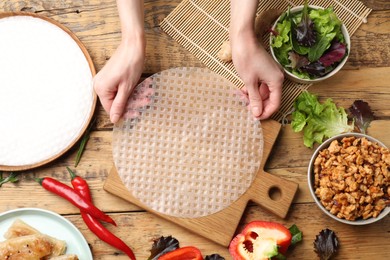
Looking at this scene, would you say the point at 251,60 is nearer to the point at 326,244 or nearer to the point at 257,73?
the point at 257,73

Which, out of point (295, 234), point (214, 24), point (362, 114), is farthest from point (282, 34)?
point (295, 234)

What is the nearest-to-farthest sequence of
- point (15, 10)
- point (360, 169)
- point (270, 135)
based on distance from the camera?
1. point (360, 169)
2. point (270, 135)
3. point (15, 10)

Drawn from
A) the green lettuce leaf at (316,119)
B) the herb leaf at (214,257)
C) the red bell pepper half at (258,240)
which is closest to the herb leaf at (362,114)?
the green lettuce leaf at (316,119)

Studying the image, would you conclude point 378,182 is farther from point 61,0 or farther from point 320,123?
point 61,0

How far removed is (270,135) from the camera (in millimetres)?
1516

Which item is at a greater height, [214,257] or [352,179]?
[352,179]

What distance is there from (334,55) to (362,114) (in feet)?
0.63

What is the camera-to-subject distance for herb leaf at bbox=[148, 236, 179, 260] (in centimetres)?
146

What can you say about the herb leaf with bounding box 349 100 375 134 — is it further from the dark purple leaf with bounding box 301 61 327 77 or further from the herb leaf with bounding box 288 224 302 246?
the herb leaf with bounding box 288 224 302 246

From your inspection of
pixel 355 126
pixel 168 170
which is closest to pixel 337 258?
pixel 355 126

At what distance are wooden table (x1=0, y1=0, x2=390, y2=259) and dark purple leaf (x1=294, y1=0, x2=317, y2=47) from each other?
0.16 metres

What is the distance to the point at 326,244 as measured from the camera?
148cm

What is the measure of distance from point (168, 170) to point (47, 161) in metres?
0.33

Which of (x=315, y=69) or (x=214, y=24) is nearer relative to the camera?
(x=315, y=69)
